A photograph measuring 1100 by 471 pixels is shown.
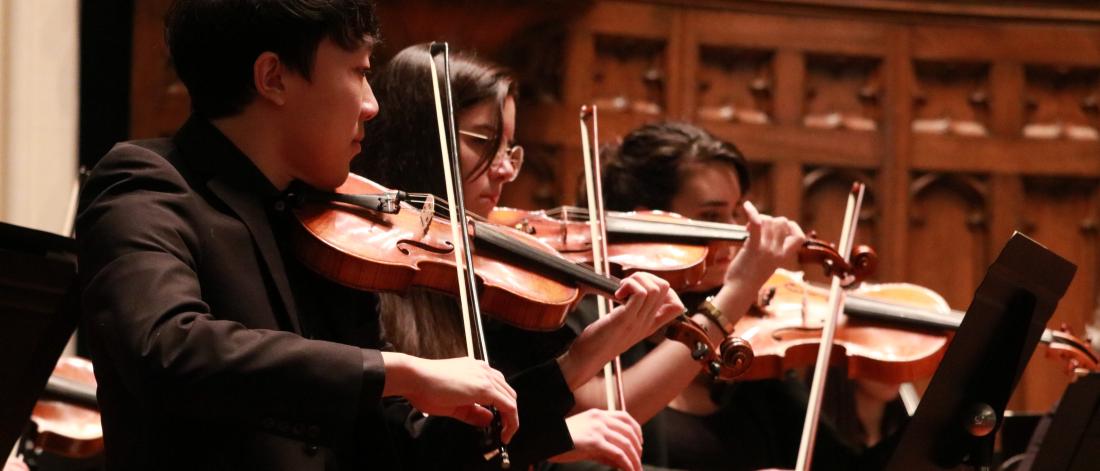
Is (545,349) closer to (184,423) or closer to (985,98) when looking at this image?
(184,423)

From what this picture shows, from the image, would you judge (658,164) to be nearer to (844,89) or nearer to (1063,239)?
(844,89)

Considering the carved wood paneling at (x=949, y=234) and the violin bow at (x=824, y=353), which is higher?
the violin bow at (x=824, y=353)

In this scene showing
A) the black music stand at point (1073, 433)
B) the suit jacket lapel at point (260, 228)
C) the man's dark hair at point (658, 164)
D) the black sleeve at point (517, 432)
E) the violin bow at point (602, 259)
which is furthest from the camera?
the man's dark hair at point (658, 164)

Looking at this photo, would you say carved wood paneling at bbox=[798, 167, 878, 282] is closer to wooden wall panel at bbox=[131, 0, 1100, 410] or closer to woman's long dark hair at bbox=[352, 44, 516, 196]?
wooden wall panel at bbox=[131, 0, 1100, 410]

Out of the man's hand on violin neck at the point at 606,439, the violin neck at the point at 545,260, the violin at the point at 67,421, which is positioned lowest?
the violin at the point at 67,421

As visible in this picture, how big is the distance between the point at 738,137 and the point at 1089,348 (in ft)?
5.90

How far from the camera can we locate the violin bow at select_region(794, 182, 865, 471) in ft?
7.91

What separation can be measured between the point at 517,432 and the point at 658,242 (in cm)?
72

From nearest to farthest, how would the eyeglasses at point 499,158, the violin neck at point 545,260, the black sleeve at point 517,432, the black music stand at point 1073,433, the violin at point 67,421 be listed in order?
the black sleeve at point 517,432 < the violin neck at point 545,260 < the black music stand at point 1073,433 < the eyeglasses at point 499,158 < the violin at point 67,421

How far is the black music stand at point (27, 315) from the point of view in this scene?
182 centimetres

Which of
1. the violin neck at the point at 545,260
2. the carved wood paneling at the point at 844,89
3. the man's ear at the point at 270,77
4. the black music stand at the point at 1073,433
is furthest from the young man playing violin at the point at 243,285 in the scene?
the carved wood paneling at the point at 844,89

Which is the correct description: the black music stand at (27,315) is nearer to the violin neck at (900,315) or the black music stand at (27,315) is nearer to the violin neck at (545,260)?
the violin neck at (545,260)

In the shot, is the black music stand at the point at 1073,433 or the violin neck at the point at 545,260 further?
the black music stand at the point at 1073,433

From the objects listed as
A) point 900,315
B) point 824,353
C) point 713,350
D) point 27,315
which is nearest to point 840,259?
point 824,353
